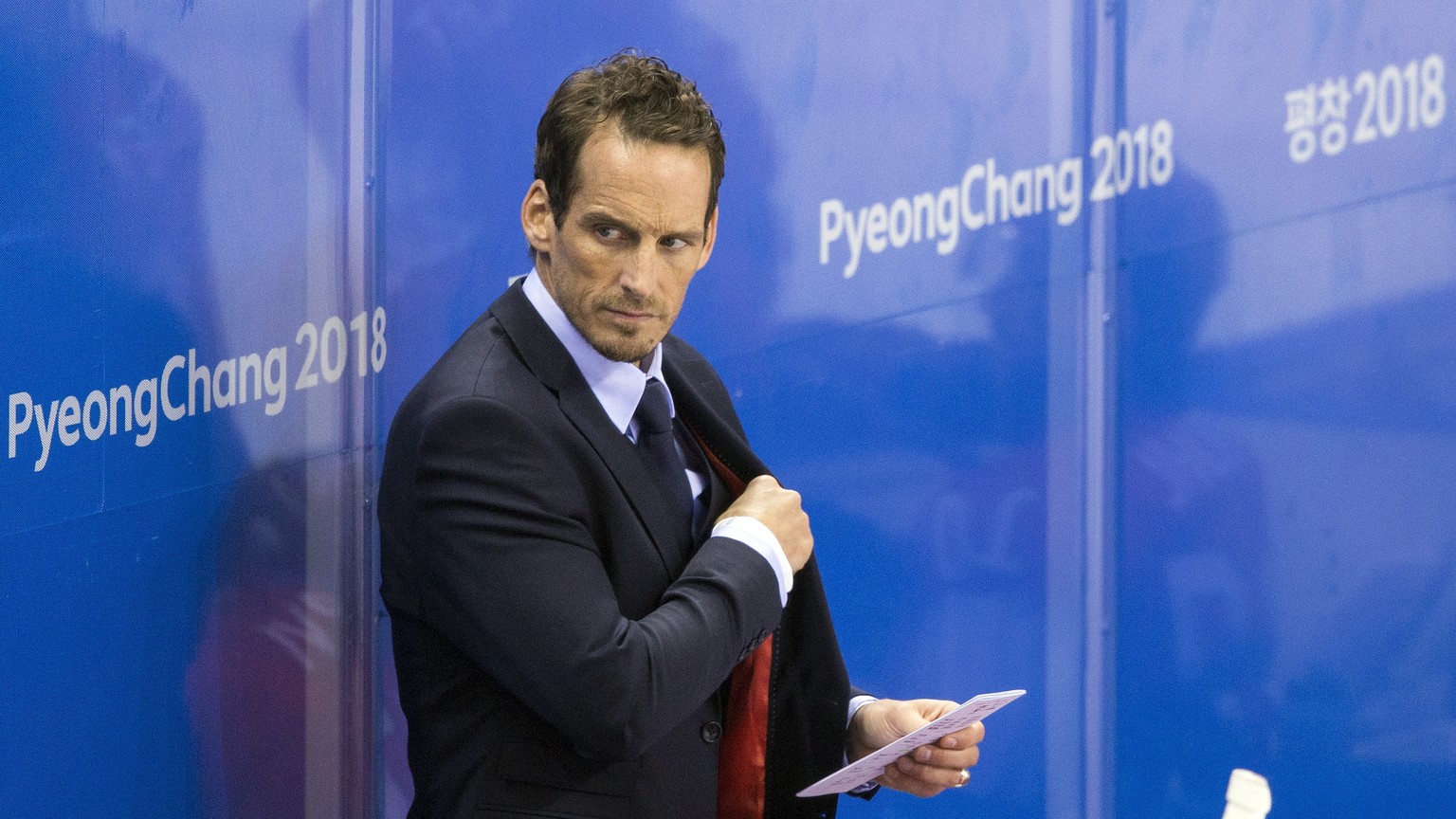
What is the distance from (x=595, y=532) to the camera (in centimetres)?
158

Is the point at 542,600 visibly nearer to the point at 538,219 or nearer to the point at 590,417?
the point at 590,417

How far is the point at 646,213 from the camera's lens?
1.62 m

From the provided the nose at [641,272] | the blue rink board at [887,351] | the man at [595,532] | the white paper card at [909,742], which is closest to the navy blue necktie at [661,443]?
the man at [595,532]

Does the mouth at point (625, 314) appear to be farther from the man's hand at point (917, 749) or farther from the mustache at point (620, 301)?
the man's hand at point (917, 749)

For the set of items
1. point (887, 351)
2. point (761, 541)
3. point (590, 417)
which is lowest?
point (761, 541)

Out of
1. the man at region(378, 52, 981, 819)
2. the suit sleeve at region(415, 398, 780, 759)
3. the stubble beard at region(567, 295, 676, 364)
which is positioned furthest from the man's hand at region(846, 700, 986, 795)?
the stubble beard at region(567, 295, 676, 364)

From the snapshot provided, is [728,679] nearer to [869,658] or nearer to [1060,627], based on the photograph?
[869,658]

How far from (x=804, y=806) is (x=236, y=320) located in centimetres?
81

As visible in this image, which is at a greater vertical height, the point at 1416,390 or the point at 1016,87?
the point at 1016,87

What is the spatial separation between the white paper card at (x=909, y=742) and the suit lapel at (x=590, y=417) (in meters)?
0.26

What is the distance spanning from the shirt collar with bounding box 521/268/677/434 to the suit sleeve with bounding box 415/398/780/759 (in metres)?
0.12

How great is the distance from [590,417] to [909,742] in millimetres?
456

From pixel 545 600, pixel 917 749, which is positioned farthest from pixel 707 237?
pixel 917 749

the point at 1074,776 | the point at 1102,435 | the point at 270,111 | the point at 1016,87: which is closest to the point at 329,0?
the point at 270,111
